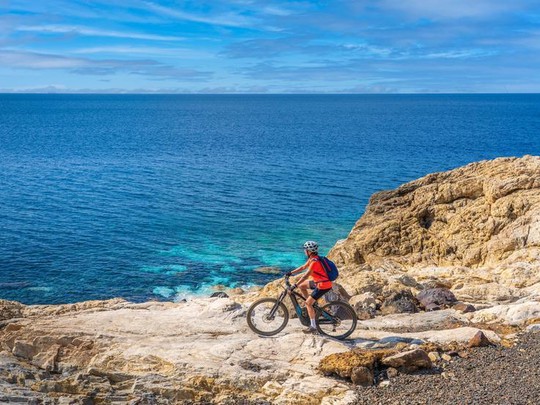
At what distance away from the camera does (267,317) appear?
1803 cm

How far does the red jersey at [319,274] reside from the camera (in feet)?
57.2

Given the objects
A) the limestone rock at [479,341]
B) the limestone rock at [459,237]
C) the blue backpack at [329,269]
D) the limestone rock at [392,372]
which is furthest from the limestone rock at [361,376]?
the limestone rock at [459,237]

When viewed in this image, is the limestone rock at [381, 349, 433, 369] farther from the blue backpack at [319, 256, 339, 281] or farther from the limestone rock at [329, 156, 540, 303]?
the limestone rock at [329, 156, 540, 303]

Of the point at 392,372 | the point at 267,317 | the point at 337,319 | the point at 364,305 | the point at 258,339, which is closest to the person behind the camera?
the point at 392,372

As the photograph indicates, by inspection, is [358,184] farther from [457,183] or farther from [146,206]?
[457,183]

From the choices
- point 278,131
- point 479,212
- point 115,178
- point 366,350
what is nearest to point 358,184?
point 115,178

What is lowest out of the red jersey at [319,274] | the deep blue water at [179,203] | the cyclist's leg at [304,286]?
the deep blue water at [179,203]

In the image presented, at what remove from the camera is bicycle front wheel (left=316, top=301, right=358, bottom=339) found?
1778 cm

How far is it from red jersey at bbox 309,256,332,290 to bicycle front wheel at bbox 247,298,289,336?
135 centimetres

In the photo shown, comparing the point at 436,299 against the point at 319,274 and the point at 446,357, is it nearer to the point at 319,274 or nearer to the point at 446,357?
the point at 446,357

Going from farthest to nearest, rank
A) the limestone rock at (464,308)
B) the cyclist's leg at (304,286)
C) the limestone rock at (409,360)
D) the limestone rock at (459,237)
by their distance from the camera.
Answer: the limestone rock at (459,237), the limestone rock at (464,308), the cyclist's leg at (304,286), the limestone rock at (409,360)

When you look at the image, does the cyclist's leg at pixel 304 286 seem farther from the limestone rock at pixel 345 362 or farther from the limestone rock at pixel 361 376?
the limestone rock at pixel 361 376

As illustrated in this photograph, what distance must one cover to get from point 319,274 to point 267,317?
219 centimetres

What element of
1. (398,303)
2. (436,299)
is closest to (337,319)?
(398,303)
